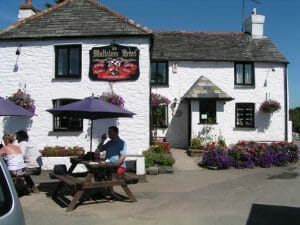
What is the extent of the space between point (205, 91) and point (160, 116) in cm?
272

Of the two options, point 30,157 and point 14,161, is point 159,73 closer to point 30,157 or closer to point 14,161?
point 30,157

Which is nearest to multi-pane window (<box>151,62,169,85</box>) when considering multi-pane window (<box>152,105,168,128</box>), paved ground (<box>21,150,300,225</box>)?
multi-pane window (<box>152,105,168,128</box>)

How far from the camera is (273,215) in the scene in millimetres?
8406

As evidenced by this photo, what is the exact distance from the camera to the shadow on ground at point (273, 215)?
785 centimetres

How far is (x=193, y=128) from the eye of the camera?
21.7m

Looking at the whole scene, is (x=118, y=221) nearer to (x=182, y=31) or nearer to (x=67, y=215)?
(x=67, y=215)

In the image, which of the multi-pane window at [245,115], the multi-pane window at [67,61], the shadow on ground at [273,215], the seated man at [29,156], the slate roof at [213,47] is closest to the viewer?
the shadow on ground at [273,215]

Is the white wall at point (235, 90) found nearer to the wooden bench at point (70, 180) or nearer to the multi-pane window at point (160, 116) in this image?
the multi-pane window at point (160, 116)

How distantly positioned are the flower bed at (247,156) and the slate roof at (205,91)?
509 centimetres

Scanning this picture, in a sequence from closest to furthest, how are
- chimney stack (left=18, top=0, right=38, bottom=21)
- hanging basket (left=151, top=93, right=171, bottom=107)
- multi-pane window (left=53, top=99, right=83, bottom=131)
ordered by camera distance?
multi-pane window (left=53, top=99, right=83, bottom=131) → chimney stack (left=18, top=0, right=38, bottom=21) → hanging basket (left=151, top=93, right=171, bottom=107)

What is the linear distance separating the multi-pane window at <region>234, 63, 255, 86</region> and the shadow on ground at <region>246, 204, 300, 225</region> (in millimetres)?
15627

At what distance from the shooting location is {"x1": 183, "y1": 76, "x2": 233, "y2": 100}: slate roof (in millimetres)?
21781

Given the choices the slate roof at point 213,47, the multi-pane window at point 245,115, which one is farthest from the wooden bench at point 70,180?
the multi-pane window at point 245,115

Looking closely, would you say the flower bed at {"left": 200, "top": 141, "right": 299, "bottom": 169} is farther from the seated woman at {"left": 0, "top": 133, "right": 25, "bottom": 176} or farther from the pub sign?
the seated woman at {"left": 0, "top": 133, "right": 25, "bottom": 176}
